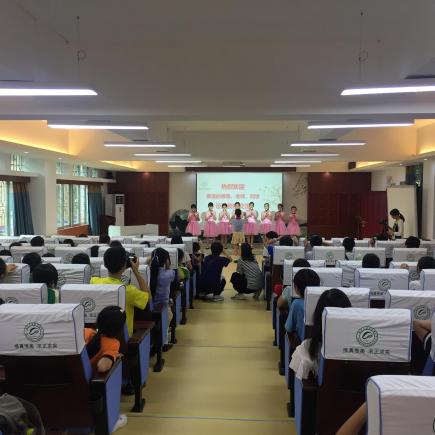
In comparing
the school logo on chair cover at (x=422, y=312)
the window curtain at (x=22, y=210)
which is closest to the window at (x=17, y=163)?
the window curtain at (x=22, y=210)

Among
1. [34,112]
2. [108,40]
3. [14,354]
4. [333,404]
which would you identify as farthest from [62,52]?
[333,404]

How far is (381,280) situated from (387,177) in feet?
44.8

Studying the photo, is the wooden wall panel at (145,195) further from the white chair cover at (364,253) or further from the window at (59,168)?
the white chair cover at (364,253)

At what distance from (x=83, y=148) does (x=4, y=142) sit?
10.6 feet

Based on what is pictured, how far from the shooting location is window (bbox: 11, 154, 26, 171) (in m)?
11.7

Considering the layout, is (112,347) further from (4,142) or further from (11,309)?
(4,142)

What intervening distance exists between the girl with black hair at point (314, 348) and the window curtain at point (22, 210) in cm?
1031

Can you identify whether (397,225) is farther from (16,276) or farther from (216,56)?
(16,276)

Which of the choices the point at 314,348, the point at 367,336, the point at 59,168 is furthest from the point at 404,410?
the point at 59,168

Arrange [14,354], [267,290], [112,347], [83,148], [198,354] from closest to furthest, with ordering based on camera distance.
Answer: [14,354]
[112,347]
[198,354]
[267,290]
[83,148]

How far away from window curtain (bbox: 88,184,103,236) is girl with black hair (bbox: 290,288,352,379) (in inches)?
610

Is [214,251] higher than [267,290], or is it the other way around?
[214,251]

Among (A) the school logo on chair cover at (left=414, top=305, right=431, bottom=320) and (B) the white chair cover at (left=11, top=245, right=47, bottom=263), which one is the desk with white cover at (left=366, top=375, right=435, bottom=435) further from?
(B) the white chair cover at (left=11, top=245, right=47, bottom=263)

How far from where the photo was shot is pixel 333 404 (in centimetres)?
271
